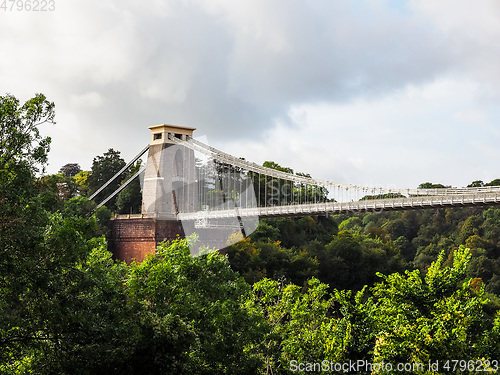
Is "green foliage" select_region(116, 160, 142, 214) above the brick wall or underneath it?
above

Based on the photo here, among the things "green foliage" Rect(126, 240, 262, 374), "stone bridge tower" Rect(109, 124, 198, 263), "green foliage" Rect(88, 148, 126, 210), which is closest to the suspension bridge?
"stone bridge tower" Rect(109, 124, 198, 263)

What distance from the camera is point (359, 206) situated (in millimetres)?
25781

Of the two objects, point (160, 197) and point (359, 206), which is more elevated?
point (160, 197)

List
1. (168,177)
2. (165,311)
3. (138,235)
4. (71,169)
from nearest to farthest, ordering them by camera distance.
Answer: (165,311) → (138,235) → (168,177) → (71,169)

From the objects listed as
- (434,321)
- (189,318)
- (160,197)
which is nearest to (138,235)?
(160,197)

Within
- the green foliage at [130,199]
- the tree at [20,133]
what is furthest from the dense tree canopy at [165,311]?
the green foliage at [130,199]

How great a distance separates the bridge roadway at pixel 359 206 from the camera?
2173cm

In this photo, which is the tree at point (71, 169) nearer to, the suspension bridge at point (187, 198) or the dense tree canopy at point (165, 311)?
the suspension bridge at point (187, 198)

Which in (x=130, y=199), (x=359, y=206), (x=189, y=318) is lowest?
(x=189, y=318)

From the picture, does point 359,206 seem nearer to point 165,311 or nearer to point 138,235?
point 138,235

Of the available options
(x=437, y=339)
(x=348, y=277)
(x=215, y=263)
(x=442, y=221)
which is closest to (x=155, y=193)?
(x=348, y=277)

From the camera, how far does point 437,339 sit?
830 cm

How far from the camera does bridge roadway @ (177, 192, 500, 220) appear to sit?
2173 cm

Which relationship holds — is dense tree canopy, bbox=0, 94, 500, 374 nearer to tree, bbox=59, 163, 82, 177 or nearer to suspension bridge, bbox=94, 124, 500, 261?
suspension bridge, bbox=94, 124, 500, 261
